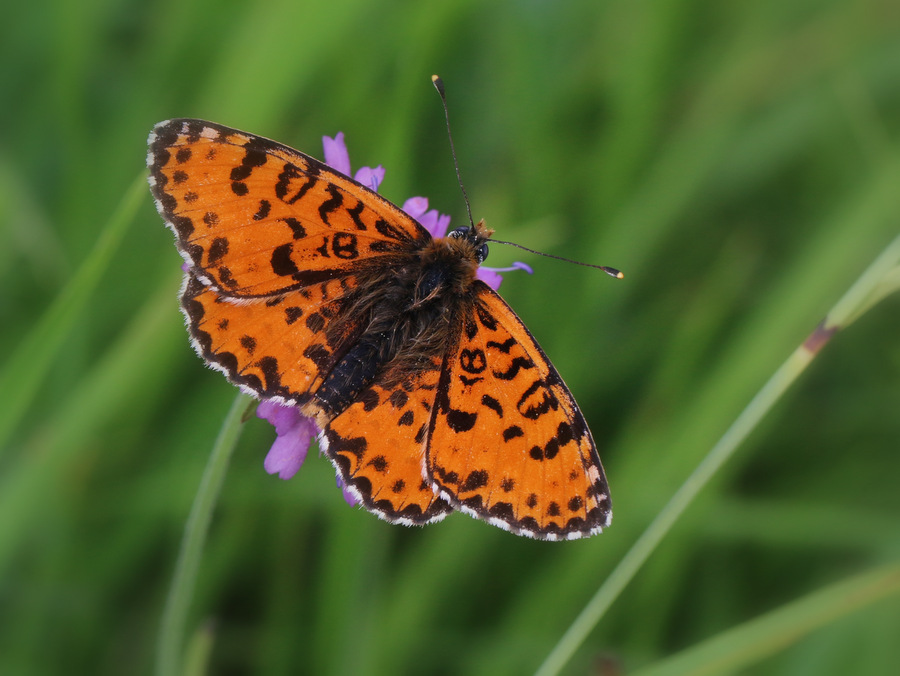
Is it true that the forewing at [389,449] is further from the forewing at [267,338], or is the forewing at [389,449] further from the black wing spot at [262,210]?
the black wing spot at [262,210]

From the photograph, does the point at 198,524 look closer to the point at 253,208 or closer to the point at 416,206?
the point at 253,208

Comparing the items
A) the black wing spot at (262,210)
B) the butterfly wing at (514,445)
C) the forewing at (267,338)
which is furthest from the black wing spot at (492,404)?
the black wing spot at (262,210)

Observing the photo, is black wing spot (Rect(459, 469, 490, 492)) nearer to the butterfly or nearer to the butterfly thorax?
the butterfly

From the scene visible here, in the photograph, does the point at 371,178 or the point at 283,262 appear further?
the point at 371,178

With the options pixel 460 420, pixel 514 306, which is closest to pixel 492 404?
pixel 460 420

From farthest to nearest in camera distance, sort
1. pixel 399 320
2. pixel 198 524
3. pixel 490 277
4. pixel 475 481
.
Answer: pixel 490 277, pixel 399 320, pixel 475 481, pixel 198 524

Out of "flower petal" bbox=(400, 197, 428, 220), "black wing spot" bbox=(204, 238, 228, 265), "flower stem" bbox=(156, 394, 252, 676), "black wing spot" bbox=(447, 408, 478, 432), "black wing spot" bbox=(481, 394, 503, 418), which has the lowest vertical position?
"flower stem" bbox=(156, 394, 252, 676)

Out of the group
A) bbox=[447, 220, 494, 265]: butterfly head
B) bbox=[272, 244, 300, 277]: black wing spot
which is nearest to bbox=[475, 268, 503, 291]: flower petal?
bbox=[447, 220, 494, 265]: butterfly head

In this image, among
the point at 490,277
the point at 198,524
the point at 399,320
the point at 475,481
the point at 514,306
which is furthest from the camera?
the point at 514,306

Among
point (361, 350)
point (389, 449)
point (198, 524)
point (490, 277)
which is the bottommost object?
point (198, 524)
